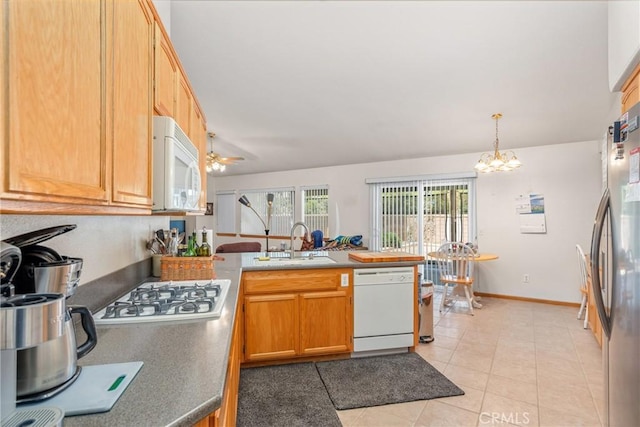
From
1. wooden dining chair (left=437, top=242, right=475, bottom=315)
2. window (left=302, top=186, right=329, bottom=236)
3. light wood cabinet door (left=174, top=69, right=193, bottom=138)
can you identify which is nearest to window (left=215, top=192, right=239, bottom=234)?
window (left=302, top=186, right=329, bottom=236)

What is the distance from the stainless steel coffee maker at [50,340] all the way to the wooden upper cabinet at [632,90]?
2.19m

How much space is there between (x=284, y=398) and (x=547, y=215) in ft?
14.6

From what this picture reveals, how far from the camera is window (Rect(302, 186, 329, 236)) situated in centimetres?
672

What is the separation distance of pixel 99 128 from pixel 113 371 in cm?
62

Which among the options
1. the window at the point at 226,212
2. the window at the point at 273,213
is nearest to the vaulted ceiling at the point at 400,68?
the window at the point at 273,213

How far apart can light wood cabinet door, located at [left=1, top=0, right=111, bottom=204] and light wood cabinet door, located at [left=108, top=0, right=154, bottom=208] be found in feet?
0.24

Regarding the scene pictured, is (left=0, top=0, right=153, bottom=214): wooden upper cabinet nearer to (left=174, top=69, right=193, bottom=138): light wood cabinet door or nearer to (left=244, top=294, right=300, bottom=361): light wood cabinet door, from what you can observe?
(left=174, top=69, right=193, bottom=138): light wood cabinet door

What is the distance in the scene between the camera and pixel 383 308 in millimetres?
2627

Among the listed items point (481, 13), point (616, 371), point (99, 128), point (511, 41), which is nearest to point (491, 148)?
point (511, 41)

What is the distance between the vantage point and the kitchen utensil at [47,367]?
661 millimetres

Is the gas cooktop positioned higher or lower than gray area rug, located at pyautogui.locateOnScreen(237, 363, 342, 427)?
higher

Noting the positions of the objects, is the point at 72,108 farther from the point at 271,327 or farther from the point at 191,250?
the point at 271,327

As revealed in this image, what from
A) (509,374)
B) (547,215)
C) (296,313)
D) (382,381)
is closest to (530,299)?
(547,215)

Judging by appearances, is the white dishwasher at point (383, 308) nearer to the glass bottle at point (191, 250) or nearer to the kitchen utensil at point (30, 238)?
the glass bottle at point (191, 250)
